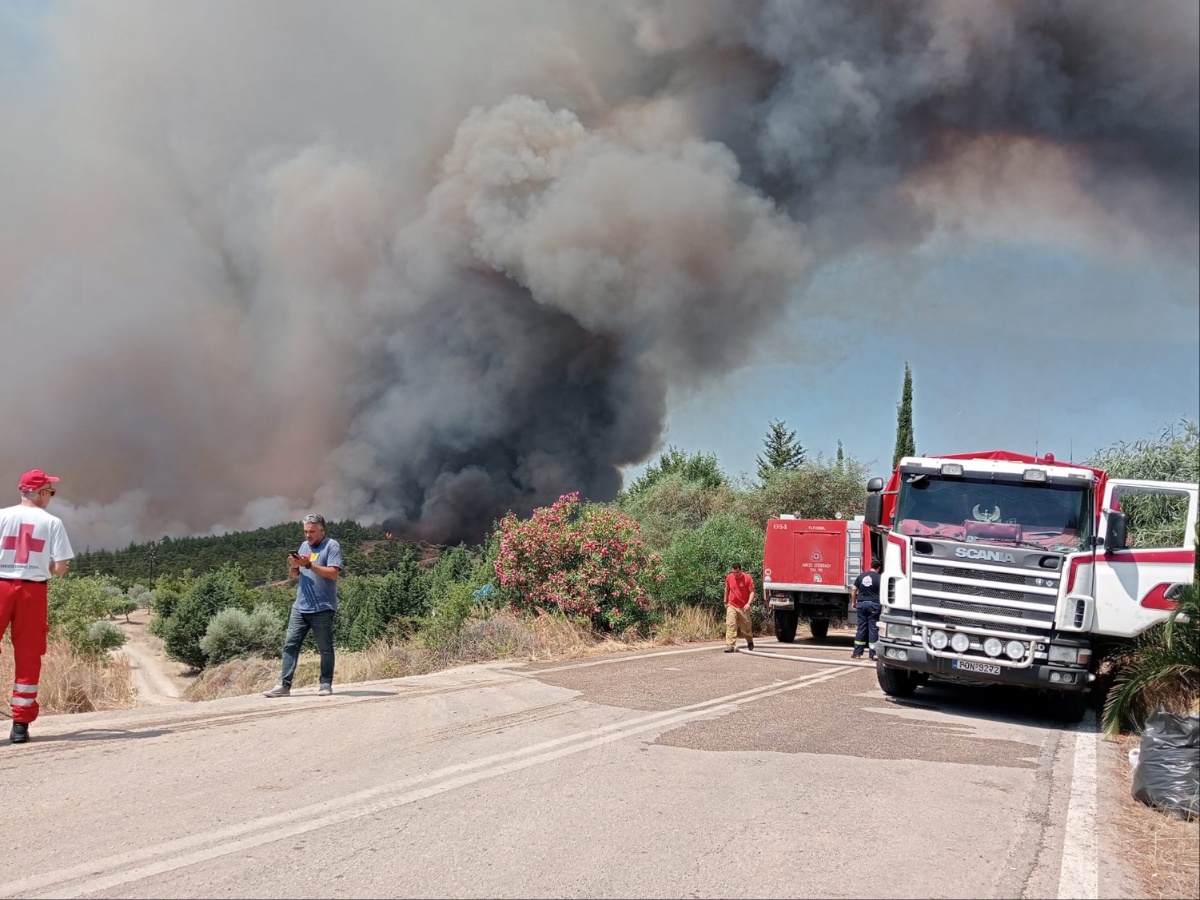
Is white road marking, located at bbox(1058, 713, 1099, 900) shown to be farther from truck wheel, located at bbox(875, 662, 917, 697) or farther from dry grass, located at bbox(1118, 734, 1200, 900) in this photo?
truck wheel, located at bbox(875, 662, 917, 697)

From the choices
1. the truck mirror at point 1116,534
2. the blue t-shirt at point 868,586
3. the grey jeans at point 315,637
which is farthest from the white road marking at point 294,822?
the blue t-shirt at point 868,586

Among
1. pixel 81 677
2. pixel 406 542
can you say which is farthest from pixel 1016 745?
pixel 406 542

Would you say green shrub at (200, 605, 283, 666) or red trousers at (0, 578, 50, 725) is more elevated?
red trousers at (0, 578, 50, 725)

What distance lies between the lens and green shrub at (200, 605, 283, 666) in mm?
47375

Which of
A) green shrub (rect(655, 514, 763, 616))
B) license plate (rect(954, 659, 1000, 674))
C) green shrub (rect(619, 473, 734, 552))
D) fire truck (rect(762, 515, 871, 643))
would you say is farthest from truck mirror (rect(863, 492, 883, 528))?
green shrub (rect(619, 473, 734, 552))

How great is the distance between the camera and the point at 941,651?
8.84 m

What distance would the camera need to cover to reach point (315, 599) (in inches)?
337

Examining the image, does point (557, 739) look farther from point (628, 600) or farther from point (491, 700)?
point (628, 600)

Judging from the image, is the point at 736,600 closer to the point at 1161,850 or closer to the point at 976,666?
the point at 976,666

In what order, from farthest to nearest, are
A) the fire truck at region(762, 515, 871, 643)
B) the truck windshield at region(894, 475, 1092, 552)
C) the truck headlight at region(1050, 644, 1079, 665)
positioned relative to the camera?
the fire truck at region(762, 515, 871, 643), the truck windshield at region(894, 475, 1092, 552), the truck headlight at region(1050, 644, 1079, 665)

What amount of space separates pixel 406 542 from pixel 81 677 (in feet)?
138

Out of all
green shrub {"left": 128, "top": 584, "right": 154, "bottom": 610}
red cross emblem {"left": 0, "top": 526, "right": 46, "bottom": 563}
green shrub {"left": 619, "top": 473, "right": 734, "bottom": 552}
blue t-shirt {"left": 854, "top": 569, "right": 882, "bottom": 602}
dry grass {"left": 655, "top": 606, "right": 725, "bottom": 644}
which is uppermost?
green shrub {"left": 619, "top": 473, "right": 734, "bottom": 552}

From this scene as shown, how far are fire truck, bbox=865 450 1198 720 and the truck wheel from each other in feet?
0.05

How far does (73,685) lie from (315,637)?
202 cm
